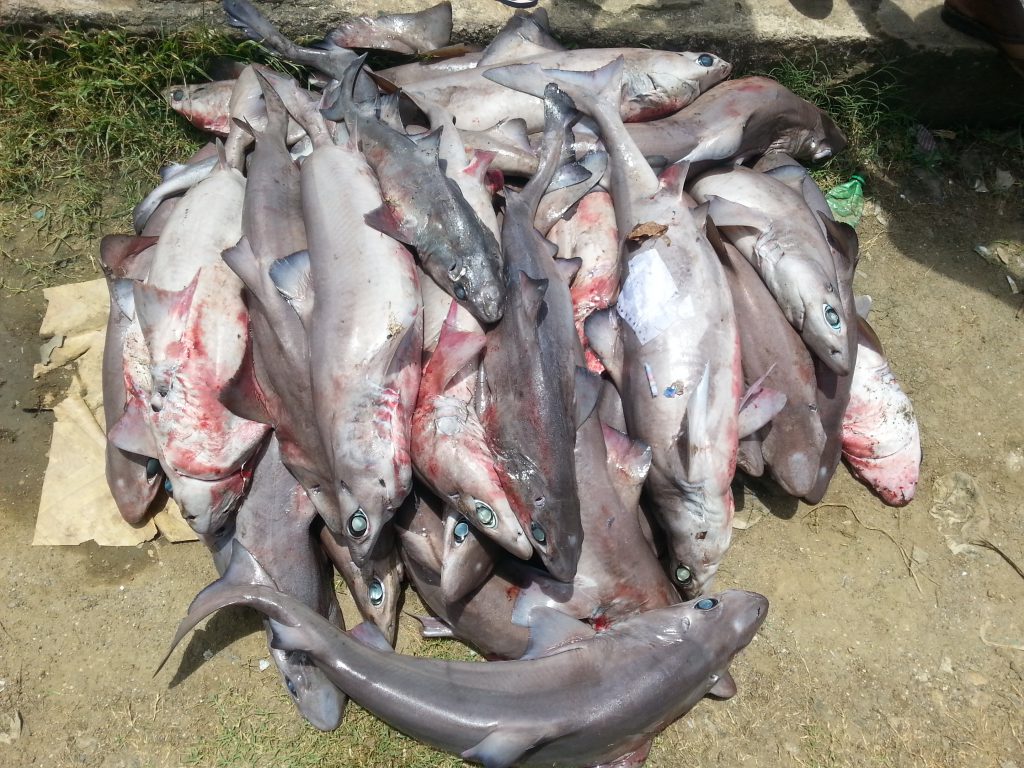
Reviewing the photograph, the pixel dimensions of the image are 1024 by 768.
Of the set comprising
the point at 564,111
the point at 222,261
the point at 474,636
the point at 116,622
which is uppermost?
the point at 564,111

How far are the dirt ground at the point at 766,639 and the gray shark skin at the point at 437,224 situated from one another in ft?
5.94

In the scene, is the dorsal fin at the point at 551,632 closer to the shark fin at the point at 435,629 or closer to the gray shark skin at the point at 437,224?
the shark fin at the point at 435,629

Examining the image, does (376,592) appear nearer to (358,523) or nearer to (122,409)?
(358,523)

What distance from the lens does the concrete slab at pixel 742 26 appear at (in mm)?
5270

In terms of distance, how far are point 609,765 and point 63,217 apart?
4803 millimetres

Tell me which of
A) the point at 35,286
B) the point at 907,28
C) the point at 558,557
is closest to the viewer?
the point at 558,557

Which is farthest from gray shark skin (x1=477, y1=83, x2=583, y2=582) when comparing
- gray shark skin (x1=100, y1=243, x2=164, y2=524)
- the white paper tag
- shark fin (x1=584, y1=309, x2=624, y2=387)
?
gray shark skin (x1=100, y1=243, x2=164, y2=524)

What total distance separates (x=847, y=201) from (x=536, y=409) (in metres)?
3.53

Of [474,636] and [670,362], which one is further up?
[670,362]

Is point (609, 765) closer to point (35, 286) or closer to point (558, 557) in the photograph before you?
point (558, 557)

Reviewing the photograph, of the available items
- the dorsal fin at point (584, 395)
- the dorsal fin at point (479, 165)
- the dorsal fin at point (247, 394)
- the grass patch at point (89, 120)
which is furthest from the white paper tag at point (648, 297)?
the grass patch at point (89, 120)

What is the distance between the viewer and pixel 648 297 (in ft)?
13.0

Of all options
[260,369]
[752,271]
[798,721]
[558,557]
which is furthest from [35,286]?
[798,721]

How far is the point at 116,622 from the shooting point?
4.12 metres
